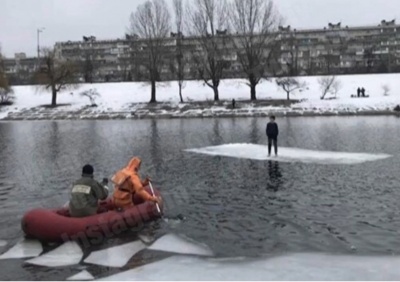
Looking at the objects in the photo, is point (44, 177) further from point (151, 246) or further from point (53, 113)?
point (53, 113)

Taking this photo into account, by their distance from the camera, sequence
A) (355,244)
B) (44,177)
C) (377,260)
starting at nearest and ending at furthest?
(377,260), (355,244), (44,177)

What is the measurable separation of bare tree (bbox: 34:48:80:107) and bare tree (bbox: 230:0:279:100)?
75.0 ft

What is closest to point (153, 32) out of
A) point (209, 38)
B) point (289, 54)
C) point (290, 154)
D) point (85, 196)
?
point (209, 38)

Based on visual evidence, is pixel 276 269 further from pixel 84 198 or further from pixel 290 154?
pixel 290 154

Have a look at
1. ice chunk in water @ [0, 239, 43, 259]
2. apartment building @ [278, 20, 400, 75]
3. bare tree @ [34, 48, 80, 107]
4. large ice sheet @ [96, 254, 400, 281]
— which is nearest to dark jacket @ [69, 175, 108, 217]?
ice chunk in water @ [0, 239, 43, 259]

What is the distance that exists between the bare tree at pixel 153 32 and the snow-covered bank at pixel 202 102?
4604mm

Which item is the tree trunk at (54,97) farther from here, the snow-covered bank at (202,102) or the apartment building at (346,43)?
the apartment building at (346,43)

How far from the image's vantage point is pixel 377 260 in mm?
9250

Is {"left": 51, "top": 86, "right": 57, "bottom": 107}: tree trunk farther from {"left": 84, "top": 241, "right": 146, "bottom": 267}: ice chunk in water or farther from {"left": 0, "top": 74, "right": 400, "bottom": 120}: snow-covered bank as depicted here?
{"left": 84, "top": 241, "right": 146, "bottom": 267}: ice chunk in water

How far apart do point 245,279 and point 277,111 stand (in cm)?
4841

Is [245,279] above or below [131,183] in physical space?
below

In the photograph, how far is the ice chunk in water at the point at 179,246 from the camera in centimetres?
1015

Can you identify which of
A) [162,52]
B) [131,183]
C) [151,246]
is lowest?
[151,246]

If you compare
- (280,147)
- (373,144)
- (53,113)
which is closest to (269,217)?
(280,147)
